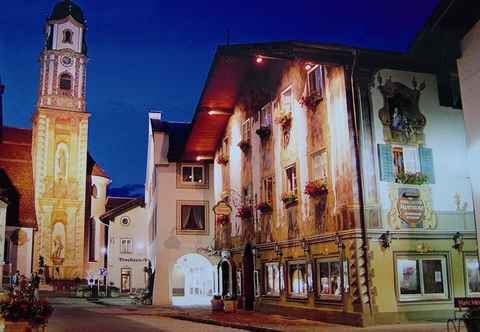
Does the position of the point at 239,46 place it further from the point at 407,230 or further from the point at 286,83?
the point at 407,230

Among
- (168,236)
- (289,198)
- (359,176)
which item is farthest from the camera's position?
(168,236)

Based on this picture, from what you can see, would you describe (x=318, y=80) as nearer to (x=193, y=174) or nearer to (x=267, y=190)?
(x=267, y=190)

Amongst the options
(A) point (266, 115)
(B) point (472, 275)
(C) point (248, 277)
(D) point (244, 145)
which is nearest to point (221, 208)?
(D) point (244, 145)

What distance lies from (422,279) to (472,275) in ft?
5.85

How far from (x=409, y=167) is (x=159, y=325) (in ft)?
30.8

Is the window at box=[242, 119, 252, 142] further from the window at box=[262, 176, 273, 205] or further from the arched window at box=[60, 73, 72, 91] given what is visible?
the arched window at box=[60, 73, 72, 91]

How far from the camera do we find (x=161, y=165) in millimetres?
34031

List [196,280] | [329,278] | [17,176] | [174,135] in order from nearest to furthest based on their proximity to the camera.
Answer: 1. [329,278]
2. [174,135]
3. [196,280]
4. [17,176]

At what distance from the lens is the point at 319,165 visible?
2069cm

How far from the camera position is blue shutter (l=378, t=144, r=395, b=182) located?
61.4 feet

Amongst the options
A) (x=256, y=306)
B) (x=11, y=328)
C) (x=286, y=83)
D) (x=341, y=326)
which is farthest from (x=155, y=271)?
(x=11, y=328)

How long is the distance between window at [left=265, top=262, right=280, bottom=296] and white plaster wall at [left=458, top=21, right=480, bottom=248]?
10.6 meters

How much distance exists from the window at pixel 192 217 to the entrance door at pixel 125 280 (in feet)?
66.6

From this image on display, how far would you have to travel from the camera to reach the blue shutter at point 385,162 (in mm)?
18719
